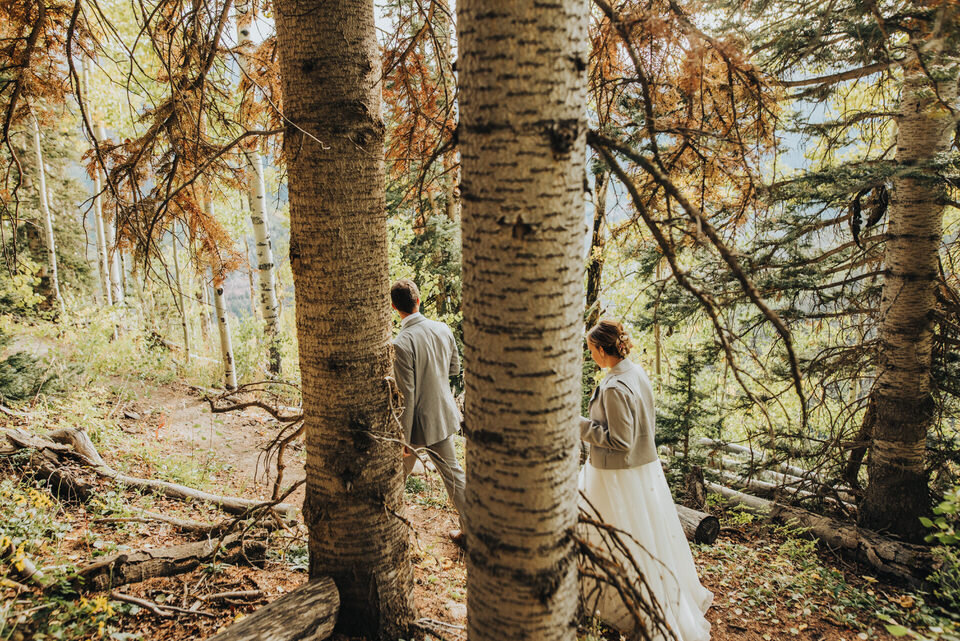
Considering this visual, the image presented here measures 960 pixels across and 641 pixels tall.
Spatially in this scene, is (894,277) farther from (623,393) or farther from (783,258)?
(623,393)

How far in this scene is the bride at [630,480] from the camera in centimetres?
350

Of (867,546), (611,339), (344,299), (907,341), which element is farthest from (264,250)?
(867,546)

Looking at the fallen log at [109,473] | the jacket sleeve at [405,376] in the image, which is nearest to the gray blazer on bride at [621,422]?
the jacket sleeve at [405,376]

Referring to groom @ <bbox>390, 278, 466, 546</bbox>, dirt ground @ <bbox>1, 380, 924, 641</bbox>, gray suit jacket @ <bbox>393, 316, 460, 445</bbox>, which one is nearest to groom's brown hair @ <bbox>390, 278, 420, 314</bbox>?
groom @ <bbox>390, 278, 466, 546</bbox>

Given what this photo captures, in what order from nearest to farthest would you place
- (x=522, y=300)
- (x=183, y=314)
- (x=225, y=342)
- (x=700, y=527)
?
1. (x=522, y=300)
2. (x=183, y=314)
3. (x=700, y=527)
4. (x=225, y=342)

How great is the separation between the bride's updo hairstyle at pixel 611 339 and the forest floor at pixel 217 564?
1.62 metres

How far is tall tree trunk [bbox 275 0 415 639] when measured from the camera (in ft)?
8.33

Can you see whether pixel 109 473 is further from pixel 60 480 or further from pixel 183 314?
pixel 183 314

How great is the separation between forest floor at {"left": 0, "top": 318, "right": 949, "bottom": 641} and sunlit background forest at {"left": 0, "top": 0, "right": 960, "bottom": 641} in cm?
3

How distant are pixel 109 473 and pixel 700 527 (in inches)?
240

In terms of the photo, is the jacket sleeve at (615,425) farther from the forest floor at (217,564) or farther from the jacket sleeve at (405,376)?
the jacket sleeve at (405,376)

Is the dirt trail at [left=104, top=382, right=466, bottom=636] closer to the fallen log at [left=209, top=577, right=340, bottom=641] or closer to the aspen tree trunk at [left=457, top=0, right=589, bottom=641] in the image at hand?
the fallen log at [left=209, top=577, right=340, bottom=641]

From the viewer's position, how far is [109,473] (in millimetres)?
4629

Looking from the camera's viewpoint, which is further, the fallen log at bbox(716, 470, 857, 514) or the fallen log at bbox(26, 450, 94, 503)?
the fallen log at bbox(716, 470, 857, 514)
